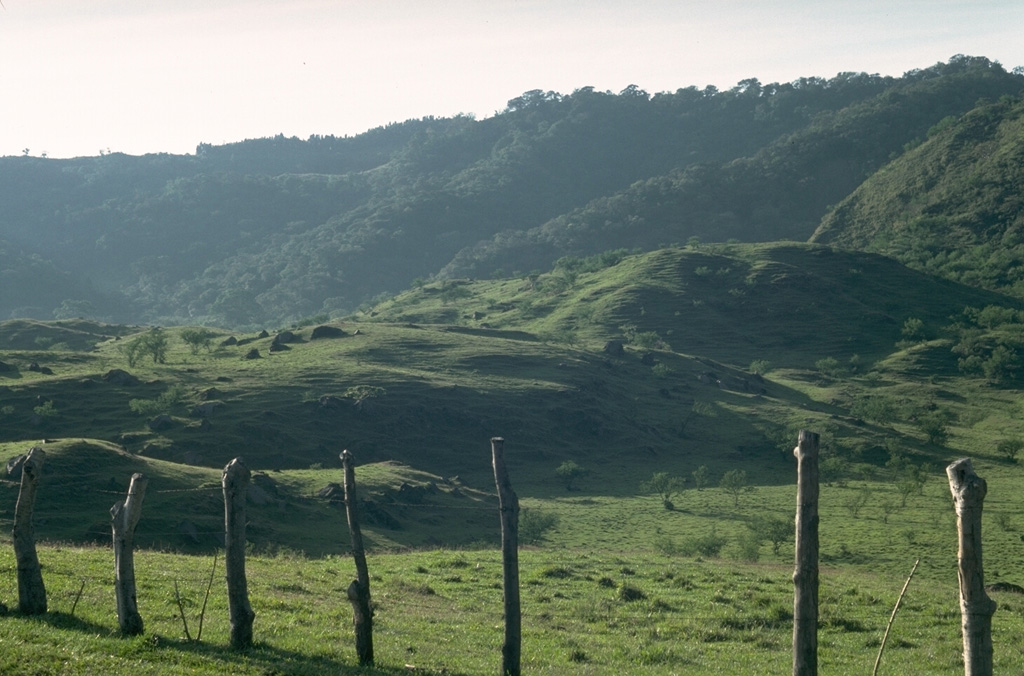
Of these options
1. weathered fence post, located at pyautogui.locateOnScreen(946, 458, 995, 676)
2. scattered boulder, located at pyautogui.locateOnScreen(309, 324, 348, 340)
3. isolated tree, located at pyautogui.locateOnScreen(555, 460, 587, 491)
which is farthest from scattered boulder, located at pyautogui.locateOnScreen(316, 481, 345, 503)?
scattered boulder, located at pyautogui.locateOnScreen(309, 324, 348, 340)

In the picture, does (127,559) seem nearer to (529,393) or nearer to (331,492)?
(331,492)

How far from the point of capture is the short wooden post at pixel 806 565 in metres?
14.4

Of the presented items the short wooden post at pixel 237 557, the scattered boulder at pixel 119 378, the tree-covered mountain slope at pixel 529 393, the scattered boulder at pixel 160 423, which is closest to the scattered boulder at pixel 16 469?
the tree-covered mountain slope at pixel 529 393

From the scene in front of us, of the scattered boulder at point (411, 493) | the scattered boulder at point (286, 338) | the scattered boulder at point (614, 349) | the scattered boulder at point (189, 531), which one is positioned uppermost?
the scattered boulder at point (286, 338)

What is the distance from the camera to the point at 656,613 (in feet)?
96.8

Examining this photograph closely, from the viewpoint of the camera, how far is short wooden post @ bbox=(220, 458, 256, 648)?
1827 cm

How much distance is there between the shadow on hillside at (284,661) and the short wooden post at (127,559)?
87cm

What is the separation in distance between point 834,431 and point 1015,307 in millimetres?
81449

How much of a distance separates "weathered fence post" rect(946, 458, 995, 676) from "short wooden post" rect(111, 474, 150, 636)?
42.1 ft

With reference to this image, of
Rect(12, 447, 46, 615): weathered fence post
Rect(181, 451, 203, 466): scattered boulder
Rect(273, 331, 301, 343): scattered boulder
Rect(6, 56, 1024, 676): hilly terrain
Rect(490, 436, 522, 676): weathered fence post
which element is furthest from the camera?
Rect(273, 331, 301, 343): scattered boulder

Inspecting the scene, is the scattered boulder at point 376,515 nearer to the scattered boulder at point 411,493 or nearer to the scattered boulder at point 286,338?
the scattered boulder at point 411,493

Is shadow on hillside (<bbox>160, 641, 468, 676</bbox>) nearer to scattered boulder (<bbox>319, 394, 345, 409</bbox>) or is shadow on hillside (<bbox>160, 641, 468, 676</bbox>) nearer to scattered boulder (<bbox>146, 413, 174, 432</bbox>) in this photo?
scattered boulder (<bbox>146, 413, 174, 432</bbox>)

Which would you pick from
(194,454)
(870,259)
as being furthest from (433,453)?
(870,259)

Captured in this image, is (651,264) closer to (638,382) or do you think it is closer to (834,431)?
(638,382)
